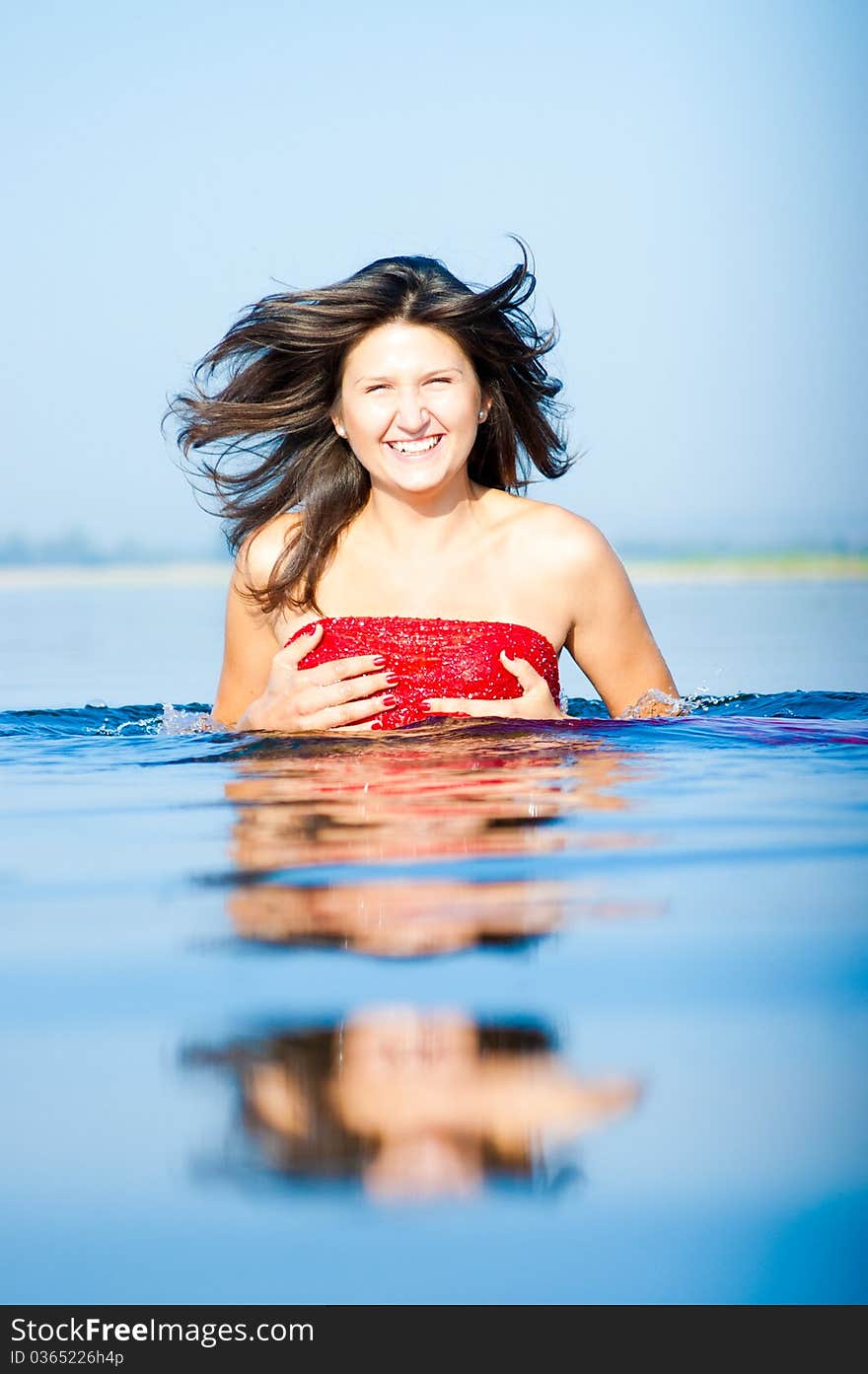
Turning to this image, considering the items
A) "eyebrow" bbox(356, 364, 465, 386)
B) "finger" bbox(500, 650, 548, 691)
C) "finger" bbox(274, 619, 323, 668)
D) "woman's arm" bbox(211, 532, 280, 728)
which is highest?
"eyebrow" bbox(356, 364, 465, 386)

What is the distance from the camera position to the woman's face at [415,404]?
175 inches

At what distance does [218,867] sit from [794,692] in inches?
115

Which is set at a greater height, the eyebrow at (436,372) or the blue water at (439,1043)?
Answer: the eyebrow at (436,372)

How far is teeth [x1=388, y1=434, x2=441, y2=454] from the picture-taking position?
446cm

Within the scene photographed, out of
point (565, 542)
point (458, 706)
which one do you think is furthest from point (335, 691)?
point (565, 542)

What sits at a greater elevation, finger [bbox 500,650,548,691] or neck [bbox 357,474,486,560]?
neck [bbox 357,474,486,560]

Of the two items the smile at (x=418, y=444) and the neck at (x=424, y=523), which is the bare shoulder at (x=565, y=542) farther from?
the smile at (x=418, y=444)

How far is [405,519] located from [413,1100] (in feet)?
11.4

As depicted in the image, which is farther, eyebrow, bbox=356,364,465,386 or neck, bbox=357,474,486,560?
neck, bbox=357,474,486,560

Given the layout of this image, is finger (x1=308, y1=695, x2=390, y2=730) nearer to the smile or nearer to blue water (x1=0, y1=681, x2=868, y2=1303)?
the smile

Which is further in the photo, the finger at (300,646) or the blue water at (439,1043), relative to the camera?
the finger at (300,646)

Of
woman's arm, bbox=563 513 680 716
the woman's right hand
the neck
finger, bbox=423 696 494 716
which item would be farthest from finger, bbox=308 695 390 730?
woman's arm, bbox=563 513 680 716

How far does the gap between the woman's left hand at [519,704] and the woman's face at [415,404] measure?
0.59 meters

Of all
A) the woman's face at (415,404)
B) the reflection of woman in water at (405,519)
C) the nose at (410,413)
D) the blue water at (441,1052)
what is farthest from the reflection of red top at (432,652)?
the blue water at (441,1052)
